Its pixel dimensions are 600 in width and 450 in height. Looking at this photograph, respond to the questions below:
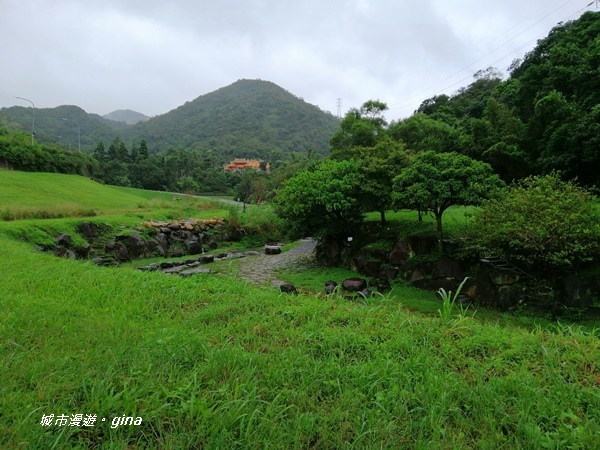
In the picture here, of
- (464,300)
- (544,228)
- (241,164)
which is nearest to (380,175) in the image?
(464,300)

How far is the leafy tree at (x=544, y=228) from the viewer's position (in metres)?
6.93

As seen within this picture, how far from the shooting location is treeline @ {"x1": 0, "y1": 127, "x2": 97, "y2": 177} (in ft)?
91.8

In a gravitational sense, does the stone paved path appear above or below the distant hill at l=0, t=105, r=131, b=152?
below

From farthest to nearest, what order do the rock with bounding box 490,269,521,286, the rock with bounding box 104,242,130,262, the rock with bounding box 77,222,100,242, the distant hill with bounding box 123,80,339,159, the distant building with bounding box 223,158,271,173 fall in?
1. the distant hill with bounding box 123,80,339,159
2. the distant building with bounding box 223,158,271,173
3. the rock with bounding box 77,222,100,242
4. the rock with bounding box 104,242,130,262
5. the rock with bounding box 490,269,521,286

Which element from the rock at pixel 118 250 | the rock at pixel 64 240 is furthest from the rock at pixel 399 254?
the rock at pixel 64 240

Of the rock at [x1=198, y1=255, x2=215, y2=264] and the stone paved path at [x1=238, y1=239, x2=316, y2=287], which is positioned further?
Answer: the rock at [x1=198, y1=255, x2=215, y2=264]

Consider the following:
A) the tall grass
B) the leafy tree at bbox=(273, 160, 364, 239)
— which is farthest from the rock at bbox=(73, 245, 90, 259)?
the tall grass

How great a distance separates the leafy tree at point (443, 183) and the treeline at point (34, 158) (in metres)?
32.3

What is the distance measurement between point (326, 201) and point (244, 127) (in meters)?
81.2

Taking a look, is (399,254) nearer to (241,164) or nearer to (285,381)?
(285,381)

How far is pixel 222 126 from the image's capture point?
3487 inches

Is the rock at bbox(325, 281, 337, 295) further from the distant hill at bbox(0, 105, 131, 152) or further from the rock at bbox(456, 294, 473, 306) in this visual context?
the distant hill at bbox(0, 105, 131, 152)

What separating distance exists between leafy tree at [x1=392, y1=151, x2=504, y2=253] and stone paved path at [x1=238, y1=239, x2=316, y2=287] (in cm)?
480

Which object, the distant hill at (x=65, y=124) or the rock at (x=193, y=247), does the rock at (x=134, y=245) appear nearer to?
the rock at (x=193, y=247)
